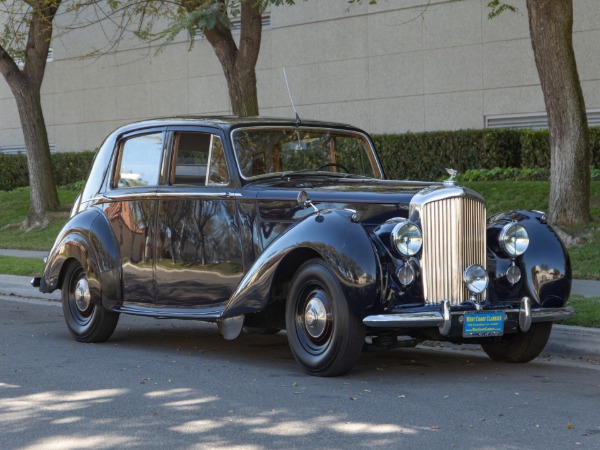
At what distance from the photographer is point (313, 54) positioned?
24.8 metres

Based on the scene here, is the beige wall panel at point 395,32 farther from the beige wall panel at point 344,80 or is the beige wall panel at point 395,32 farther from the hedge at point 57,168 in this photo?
the hedge at point 57,168

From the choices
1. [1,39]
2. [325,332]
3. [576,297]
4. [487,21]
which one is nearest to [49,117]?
[1,39]

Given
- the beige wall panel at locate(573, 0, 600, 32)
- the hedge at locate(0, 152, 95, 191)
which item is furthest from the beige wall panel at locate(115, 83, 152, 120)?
the beige wall panel at locate(573, 0, 600, 32)

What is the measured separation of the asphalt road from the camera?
19.4 ft

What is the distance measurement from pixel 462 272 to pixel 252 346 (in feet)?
8.72

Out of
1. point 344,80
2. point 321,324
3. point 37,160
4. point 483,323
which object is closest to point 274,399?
point 321,324

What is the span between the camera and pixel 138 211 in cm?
955

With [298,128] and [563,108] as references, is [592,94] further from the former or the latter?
[298,128]

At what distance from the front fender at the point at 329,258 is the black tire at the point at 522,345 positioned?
1.61 m

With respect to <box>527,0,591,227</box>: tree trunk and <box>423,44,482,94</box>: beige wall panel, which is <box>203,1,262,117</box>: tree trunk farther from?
<box>423,44,482,94</box>: beige wall panel

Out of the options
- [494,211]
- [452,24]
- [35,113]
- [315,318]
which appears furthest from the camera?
[35,113]

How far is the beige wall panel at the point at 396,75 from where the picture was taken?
75.2ft

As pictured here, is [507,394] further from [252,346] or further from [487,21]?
[487,21]

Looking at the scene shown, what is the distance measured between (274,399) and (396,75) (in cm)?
1698
